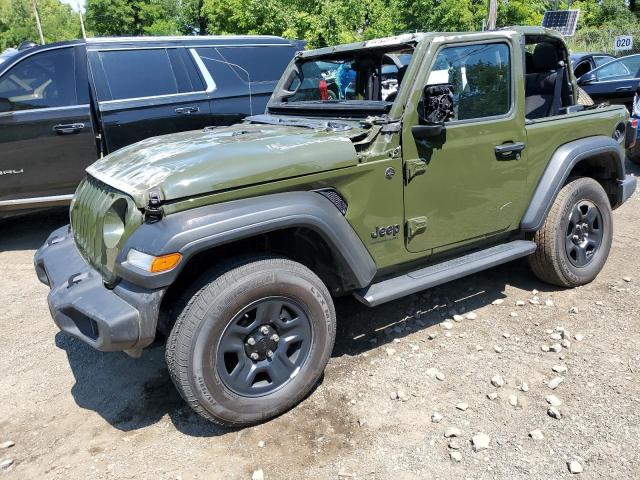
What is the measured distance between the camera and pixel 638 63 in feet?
32.6

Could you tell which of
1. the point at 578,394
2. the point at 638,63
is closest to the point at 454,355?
the point at 578,394

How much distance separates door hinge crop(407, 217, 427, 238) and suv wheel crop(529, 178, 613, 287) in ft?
3.94

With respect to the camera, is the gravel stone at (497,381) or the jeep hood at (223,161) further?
the gravel stone at (497,381)

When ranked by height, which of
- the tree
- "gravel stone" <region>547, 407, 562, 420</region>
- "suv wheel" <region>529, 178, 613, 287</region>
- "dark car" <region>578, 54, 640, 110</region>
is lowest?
"gravel stone" <region>547, 407, 562, 420</region>

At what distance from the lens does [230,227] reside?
2592 millimetres

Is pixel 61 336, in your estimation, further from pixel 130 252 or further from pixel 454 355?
pixel 454 355

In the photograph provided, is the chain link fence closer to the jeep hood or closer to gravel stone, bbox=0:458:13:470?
the jeep hood

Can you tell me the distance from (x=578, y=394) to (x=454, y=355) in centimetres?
74

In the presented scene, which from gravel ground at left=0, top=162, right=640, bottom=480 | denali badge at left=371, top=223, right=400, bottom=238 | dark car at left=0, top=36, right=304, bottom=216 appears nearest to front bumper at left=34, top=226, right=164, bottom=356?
gravel ground at left=0, top=162, right=640, bottom=480

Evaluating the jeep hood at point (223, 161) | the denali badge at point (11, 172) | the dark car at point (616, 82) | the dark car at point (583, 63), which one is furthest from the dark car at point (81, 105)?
the dark car at point (583, 63)

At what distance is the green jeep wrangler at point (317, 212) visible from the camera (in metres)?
2.62

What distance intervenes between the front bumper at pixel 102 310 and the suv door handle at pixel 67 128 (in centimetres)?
302

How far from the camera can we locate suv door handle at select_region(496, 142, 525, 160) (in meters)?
3.61

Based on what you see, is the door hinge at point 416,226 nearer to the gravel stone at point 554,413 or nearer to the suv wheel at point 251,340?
the suv wheel at point 251,340
